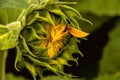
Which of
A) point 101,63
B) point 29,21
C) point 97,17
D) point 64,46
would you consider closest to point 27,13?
point 29,21

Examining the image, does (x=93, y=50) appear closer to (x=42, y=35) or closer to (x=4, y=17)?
(x=4, y=17)

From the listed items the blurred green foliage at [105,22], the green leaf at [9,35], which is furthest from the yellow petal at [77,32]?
the blurred green foliage at [105,22]

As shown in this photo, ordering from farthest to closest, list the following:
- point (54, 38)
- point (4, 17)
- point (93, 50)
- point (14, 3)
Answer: point (93, 50), point (4, 17), point (14, 3), point (54, 38)

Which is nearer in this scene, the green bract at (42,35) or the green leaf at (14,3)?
the green bract at (42,35)

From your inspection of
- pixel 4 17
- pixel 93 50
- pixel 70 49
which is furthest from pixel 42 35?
pixel 93 50

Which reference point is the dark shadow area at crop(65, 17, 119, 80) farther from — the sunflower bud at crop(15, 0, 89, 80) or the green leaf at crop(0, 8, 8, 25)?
the sunflower bud at crop(15, 0, 89, 80)

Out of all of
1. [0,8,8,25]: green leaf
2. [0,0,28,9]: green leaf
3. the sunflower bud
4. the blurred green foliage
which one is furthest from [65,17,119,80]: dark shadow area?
the sunflower bud

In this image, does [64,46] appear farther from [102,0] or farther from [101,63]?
[102,0]

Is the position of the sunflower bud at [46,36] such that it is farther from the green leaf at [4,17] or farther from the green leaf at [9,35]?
the green leaf at [4,17]
